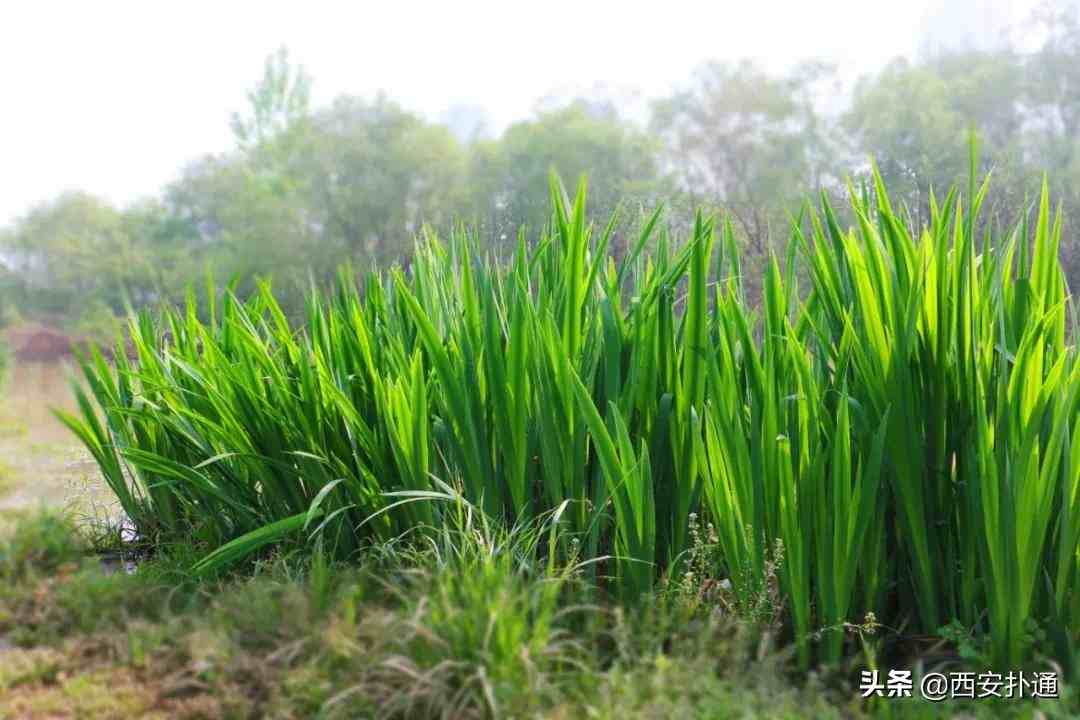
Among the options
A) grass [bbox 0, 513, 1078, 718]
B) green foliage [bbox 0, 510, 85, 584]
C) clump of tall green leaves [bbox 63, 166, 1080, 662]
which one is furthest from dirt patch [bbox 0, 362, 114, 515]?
clump of tall green leaves [bbox 63, 166, 1080, 662]

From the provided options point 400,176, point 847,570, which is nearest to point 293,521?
point 847,570

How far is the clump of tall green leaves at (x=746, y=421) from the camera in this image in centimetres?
191

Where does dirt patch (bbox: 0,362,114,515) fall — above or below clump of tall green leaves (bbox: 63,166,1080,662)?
below

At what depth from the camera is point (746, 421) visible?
7.18 ft

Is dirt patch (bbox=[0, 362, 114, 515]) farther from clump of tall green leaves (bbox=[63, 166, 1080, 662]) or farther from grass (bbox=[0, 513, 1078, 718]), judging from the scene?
clump of tall green leaves (bbox=[63, 166, 1080, 662])

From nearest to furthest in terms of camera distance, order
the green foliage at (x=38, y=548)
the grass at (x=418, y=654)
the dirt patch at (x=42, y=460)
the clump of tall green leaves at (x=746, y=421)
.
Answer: the grass at (x=418, y=654) → the clump of tall green leaves at (x=746, y=421) → the green foliage at (x=38, y=548) → the dirt patch at (x=42, y=460)

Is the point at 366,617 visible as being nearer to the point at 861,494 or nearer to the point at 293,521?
the point at 293,521

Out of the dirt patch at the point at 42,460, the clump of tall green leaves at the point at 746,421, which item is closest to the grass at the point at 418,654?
the clump of tall green leaves at the point at 746,421

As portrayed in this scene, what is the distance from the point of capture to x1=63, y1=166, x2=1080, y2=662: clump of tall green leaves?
1.91 meters

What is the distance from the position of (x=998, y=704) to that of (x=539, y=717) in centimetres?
92

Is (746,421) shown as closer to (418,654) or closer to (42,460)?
(418,654)

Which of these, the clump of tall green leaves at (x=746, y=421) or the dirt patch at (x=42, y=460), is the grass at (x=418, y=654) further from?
the dirt patch at (x=42, y=460)

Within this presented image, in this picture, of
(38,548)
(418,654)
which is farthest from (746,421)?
(38,548)

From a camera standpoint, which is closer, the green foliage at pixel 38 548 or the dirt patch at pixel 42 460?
the green foliage at pixel 38 548
